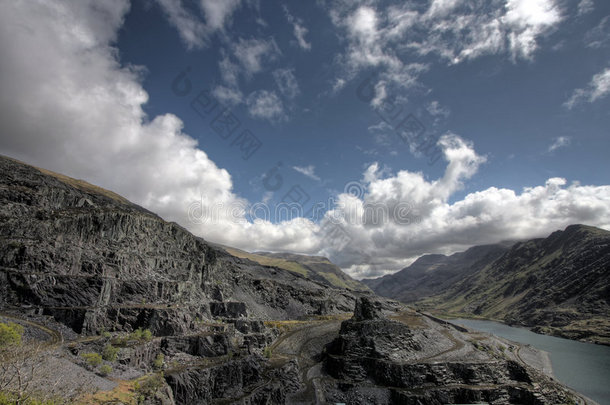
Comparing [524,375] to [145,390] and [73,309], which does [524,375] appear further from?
[73,309]

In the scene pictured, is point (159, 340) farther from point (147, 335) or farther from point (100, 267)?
point (100, 267)

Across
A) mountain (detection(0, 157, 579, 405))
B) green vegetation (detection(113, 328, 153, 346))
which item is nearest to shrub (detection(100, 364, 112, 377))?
mountain (detection(0, 157, 579, 405))

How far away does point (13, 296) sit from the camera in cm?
4288

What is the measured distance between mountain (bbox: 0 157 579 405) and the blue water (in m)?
18.7

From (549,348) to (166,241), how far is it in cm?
14432

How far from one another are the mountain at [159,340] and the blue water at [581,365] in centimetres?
1868

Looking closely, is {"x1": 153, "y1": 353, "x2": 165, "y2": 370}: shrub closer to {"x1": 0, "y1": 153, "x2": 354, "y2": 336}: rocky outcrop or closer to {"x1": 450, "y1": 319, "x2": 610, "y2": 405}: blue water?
{"x1": 0, "y1": 153, "x2": 354, "y2": 336}: rocky outcrop

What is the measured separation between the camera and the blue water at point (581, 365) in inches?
2781

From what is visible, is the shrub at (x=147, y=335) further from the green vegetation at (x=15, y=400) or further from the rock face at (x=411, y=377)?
the rock face at (x=411, y=377)

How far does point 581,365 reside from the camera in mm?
93875

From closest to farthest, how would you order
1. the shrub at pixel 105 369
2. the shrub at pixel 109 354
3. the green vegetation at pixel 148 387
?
1. the green vegetation at pixel 148 387
2. the shrub at pixel 105 369
3. the shrub at pixel 109 354

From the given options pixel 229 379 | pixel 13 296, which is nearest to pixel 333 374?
pixel 229 379

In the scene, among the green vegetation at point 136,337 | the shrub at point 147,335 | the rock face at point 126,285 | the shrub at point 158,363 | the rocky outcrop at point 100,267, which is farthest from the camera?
the rocky outcrop at point 100,267

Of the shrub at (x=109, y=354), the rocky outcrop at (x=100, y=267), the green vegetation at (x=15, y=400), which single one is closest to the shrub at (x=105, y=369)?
the shrub at (x=109, y=354)
